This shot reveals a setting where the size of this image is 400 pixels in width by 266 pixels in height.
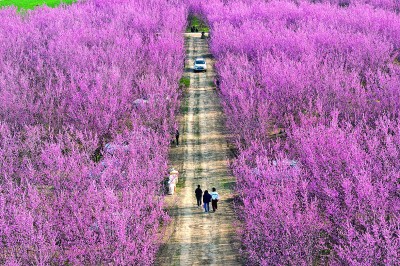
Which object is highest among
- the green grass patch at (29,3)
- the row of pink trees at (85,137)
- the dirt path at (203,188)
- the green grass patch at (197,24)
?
the green grass patch at (29,3)

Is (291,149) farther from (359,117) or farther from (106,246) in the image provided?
(106,246)

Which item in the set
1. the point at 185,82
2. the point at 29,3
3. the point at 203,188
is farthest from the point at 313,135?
the point at 29,3

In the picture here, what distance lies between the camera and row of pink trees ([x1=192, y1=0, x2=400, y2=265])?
15875 millimetres

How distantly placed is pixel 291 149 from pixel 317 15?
4293 centimetres

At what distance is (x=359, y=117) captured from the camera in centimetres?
2959

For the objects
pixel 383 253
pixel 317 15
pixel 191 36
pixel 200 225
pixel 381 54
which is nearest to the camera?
pixel 383 253

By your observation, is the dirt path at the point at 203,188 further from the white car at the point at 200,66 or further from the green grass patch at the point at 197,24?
the green grass patch at the point at 197,24

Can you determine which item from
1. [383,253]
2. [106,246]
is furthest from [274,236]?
[106,246]

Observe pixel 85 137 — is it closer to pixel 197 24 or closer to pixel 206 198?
pixel 206 198

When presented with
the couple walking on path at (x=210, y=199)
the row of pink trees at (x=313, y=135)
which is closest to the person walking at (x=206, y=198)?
the couple walking on path at (x=210, y=199)

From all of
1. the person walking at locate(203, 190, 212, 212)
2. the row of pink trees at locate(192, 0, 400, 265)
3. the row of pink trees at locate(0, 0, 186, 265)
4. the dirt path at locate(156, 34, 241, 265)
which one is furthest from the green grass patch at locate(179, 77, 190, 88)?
the person walking at locate(203, 190, 212, 212)

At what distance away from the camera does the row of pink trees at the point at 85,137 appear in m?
15.9

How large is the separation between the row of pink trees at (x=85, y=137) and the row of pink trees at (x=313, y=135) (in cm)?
486

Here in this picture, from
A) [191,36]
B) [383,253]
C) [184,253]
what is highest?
[191,36]
